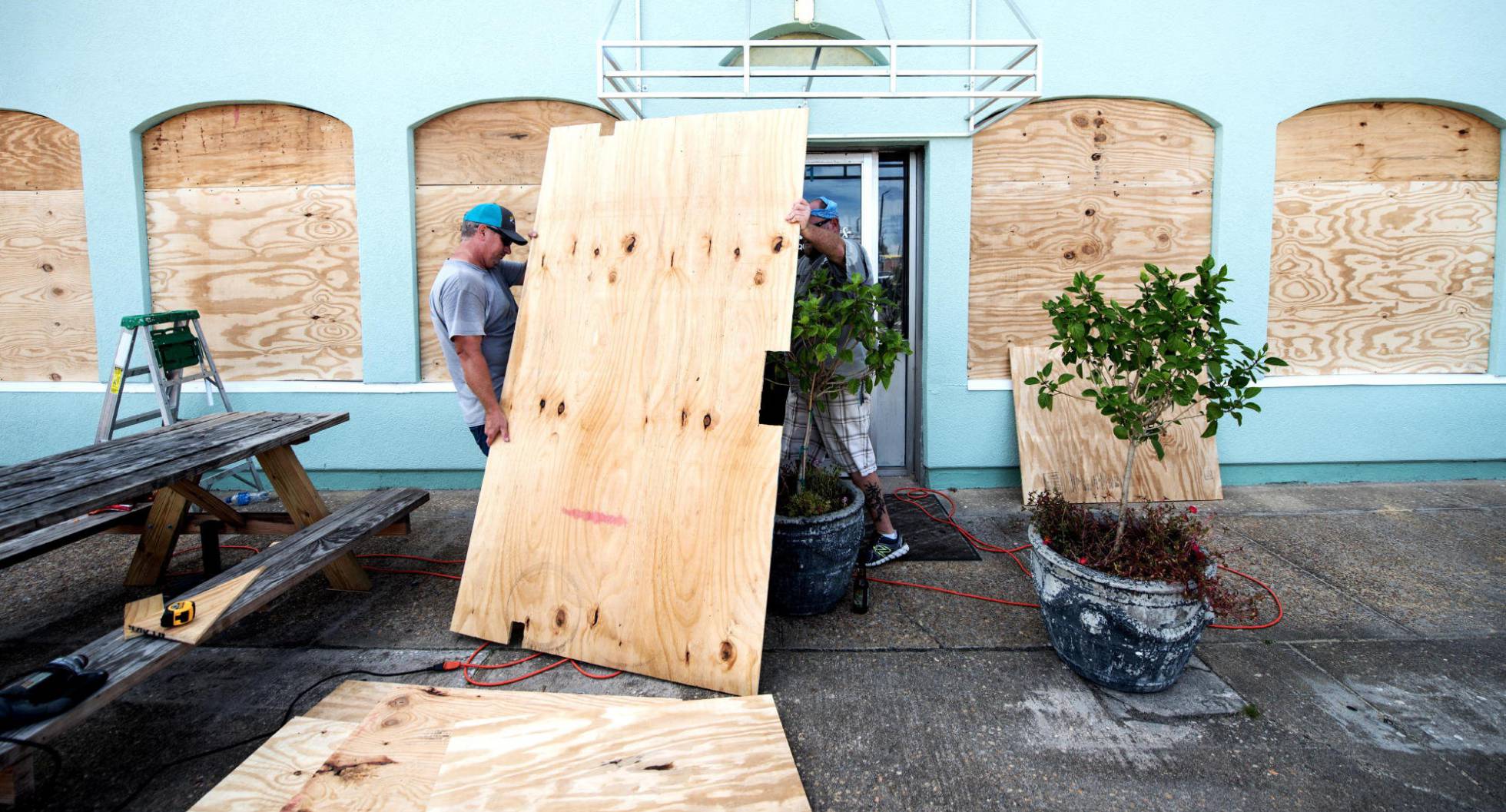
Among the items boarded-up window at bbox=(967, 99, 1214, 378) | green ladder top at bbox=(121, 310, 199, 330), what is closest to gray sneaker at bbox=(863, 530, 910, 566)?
boarded-up window at bbox=(967, 99, 1214, 378)

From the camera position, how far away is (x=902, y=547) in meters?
4.04

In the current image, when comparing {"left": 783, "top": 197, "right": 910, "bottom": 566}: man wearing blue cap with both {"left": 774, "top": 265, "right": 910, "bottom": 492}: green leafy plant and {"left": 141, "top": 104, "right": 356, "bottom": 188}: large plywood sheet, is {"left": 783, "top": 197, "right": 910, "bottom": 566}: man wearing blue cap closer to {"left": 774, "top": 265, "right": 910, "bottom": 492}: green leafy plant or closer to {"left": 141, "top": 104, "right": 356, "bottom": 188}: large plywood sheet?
{"left": 774, "top": 265, "right": 910, "bottom": 492}: green leafy plant

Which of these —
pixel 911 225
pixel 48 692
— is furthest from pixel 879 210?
pixel 48 692

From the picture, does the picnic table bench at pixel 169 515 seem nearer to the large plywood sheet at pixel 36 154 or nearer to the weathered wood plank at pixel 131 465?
the weathered wood plank at pixel 131 465

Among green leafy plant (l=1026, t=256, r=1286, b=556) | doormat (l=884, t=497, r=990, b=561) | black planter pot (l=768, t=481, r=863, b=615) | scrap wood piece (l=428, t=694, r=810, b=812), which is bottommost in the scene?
scrap wood piece (l=428, t=694, r=810, b=812)

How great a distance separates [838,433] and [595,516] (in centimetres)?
136

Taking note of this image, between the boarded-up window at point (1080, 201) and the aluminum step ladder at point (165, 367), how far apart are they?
16.9 feet

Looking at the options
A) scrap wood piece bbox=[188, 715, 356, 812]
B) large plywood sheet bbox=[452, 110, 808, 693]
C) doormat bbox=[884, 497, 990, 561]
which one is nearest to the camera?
scrap wood piece bbox=[188, 715, 356, 812]

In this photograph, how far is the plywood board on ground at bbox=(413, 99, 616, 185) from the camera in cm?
500

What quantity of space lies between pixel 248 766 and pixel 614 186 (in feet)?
8.23

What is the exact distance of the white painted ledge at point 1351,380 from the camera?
5.16 metres

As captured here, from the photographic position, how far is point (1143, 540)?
2820 mm

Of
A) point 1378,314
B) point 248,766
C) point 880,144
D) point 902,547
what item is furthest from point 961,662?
point 1378,314

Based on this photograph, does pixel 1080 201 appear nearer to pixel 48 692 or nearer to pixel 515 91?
pixel 515 91
